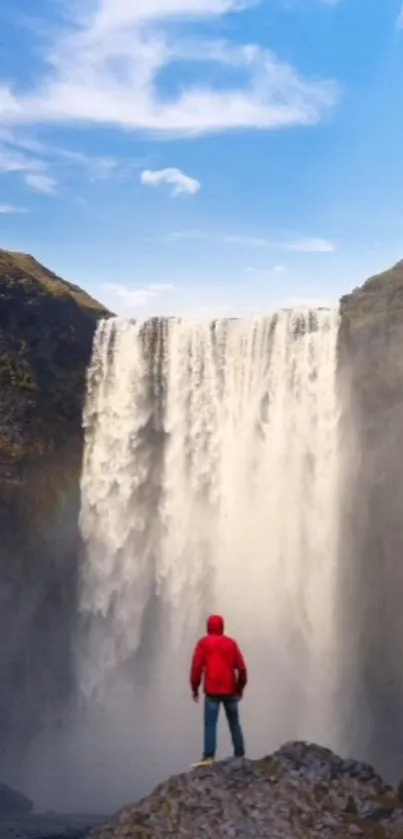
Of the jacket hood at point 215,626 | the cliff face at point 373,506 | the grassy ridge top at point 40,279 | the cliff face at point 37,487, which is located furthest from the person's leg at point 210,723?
the grassy ridge top at point 40,279

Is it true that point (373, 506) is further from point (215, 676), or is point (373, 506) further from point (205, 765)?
point (205, 765)

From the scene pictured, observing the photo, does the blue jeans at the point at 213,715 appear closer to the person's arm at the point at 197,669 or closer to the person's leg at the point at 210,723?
the person's leg at the point at 210,723

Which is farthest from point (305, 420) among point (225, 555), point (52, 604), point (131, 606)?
point (52, 604)

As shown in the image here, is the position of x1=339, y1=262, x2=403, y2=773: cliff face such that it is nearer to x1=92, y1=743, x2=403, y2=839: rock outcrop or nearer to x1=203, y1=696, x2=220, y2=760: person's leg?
x1=92, y1=743, x2=403, y2=839: rock outcrop

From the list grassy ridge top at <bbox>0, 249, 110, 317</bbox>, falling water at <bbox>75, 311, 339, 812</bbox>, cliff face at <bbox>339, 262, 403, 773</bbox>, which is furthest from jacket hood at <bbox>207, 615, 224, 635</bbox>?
grassy ridge top at <bbox>0, 249, 110, 317</bbox>

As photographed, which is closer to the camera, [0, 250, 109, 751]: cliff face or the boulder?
the boulder

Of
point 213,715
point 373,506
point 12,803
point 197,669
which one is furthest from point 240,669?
point 373,506
